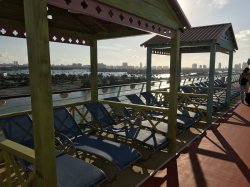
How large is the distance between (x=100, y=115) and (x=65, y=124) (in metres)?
1.26

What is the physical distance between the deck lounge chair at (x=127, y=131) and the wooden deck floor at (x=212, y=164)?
20.6 inches

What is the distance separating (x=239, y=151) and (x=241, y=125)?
282cm

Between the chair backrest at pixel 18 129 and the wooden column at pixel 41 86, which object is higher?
the wooden column at pixel 41 86

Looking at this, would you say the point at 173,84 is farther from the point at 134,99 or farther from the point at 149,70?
the point at 149,70

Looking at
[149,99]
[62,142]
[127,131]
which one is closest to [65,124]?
[62,142]

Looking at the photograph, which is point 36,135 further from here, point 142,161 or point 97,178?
point 142,161

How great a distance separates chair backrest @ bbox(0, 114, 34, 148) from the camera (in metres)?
4.10

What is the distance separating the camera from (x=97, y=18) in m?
5.01

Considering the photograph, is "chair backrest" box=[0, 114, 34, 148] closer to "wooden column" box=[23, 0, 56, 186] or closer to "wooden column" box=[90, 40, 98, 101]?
"wooden column" box=[23, 0, 56, 186]

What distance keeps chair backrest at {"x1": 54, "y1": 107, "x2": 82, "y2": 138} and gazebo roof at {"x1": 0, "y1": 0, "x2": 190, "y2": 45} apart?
2.00 metres

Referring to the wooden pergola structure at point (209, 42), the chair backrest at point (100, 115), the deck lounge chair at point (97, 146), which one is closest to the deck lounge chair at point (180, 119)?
the chair backrest at point (100, 115)

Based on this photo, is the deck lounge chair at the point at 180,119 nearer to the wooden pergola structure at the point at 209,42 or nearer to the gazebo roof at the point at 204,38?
the wooden pergola structure at the point at 209,42

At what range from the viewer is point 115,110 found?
7020mm

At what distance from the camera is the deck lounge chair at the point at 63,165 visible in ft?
10.4
